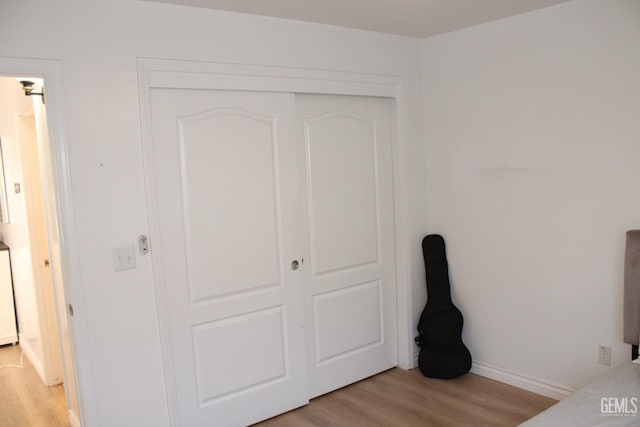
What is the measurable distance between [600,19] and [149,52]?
249cm

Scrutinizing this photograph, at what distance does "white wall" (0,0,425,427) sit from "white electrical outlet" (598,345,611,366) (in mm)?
2546

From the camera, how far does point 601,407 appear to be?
203cm

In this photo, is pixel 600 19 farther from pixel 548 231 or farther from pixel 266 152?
pixel 266 152

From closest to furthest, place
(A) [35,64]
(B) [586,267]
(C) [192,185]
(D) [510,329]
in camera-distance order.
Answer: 1. (A) [35,64]
2. (C) [192,185]
3. (B) [586,267]
4. (D) [510,329]

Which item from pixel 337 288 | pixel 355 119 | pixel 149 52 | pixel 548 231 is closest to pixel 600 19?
pixel 548 231

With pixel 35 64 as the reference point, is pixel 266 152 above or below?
below

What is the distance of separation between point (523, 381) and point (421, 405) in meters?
0.75

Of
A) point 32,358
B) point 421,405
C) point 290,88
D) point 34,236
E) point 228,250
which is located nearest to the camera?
point 228,250

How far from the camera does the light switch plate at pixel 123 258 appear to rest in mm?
2401

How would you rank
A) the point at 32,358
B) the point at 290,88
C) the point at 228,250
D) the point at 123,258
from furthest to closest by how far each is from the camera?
the point at 32,358 < the point at 290,88 < the point at 228,250 < the point at 123,258

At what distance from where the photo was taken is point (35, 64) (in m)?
2.17

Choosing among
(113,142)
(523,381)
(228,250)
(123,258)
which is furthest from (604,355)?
(113,142)

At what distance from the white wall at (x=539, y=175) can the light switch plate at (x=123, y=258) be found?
7.32 feet

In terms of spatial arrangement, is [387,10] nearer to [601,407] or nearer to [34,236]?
[601,407]
